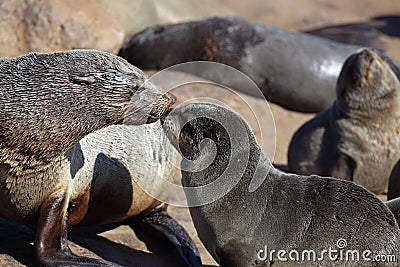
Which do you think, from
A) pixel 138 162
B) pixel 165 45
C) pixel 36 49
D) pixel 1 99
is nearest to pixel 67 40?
pixel 36 49

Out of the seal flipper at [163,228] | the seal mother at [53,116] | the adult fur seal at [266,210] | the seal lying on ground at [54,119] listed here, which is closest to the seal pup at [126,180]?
the seal flipper at [163,228]

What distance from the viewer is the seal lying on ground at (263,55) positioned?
431 inches

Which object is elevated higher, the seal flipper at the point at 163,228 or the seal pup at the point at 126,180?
the seal pup at the point at 126,180

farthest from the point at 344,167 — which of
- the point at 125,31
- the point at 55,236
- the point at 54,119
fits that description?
the point at 125,31

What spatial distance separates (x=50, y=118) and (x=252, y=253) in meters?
1.38

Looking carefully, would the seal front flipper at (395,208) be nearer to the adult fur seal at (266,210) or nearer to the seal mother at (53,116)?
the adult fur seal at (266,210)

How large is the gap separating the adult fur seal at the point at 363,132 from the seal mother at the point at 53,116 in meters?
3.69

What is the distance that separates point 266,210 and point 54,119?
1.34m

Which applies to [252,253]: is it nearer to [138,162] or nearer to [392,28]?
[138,162]

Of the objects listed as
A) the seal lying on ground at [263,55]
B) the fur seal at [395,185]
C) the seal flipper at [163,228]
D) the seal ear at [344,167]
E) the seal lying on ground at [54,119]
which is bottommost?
the seal lying on ground at [263,55]

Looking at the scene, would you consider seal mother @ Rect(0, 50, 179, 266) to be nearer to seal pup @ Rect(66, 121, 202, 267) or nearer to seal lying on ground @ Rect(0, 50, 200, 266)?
seal lying on ground @ Rect(0, 50, 200, 266)

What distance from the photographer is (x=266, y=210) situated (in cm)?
479

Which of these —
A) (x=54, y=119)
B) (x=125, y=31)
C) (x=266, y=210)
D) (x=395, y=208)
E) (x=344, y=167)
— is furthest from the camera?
(x=125, y=31)

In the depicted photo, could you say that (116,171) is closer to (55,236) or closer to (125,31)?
(55,236)
